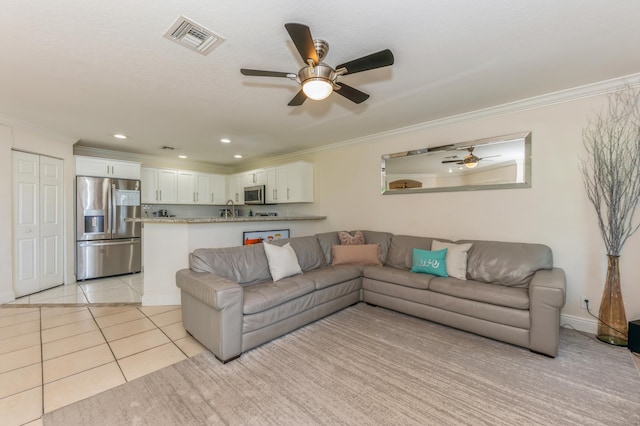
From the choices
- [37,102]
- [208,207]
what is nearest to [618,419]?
[37,102]

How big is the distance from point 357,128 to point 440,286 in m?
2.50

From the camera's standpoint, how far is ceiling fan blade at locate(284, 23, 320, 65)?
1514mm

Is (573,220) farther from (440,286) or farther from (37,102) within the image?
(37,102)

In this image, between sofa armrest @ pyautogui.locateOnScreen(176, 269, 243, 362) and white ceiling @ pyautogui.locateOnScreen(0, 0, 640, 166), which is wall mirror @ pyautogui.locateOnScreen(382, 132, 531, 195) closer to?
white ceiling @ pyautogui.locateOnScreen(0, 0, 640, 166)

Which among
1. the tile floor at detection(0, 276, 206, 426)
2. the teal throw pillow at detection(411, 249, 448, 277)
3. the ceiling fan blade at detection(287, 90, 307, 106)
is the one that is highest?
the ceiling fan blade at detection(287, 90, 307, 106)

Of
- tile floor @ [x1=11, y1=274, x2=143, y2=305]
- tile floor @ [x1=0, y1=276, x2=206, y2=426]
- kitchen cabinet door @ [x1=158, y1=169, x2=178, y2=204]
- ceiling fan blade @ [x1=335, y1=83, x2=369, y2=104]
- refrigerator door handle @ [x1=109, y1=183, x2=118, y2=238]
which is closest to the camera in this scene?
tile floor @ [x1=0, y1=276, x2=206, y2=426]

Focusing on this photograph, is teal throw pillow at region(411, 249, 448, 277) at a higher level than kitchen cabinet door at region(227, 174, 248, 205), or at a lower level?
lower

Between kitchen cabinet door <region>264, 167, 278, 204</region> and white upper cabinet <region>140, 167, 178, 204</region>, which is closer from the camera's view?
kitchen cabinet door <region>264, 167, 278, 204</region>

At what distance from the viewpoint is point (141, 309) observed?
3.50m

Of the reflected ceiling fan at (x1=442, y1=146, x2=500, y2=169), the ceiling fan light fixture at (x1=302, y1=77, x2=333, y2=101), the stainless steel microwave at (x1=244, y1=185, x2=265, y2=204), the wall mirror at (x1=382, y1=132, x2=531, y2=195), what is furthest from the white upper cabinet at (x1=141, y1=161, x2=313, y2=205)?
the ceiling fan light fixture at (x1=302, y1=77, x2=333, y2=101)

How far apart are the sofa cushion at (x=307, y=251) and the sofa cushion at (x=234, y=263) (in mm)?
376

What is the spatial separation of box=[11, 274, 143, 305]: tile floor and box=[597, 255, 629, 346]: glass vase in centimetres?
538

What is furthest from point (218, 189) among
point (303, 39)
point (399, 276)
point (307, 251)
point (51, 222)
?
point (303, 39)

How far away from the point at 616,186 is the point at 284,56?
3.25m
